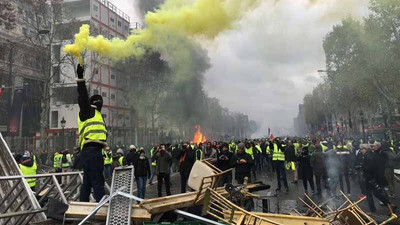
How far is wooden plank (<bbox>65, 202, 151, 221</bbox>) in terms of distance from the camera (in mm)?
3615

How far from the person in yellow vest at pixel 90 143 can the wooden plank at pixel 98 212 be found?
1.66ft

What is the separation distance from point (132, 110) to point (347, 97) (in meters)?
28.8

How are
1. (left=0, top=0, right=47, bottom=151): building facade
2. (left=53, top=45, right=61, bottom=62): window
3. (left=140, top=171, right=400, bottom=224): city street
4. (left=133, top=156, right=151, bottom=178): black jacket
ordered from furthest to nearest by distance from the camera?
(left=53, top=45, right=61, bottom=62): window → (left=0, top=0, right=47, bottom=151): building facade → (left=133, top=156, right=151, bottom=178): black jacket → (left=140, top=171, right=400, bottom=224): city street

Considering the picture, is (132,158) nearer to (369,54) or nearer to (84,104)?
(84,104)

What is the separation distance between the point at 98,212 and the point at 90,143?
1103mm

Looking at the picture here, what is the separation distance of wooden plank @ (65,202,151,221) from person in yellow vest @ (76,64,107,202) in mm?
506

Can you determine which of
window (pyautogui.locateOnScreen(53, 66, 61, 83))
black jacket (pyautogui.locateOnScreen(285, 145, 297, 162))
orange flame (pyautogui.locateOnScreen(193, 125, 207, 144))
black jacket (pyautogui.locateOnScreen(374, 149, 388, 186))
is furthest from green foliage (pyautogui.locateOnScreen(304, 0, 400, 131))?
window (pyautogui.locateOnScreen(53, 66, 61, 83))

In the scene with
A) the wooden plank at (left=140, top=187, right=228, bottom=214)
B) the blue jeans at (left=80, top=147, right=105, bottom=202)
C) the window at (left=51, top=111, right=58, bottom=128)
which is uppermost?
the window at (left=51, top=111, right=58, bottom=128)

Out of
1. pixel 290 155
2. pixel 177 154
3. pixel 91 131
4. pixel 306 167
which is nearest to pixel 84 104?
pixel 91 131

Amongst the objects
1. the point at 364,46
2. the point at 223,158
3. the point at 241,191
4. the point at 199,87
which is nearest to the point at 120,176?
the point at 241,191

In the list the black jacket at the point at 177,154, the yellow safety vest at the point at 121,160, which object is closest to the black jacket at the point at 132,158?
the black jacket at the point at 177,154

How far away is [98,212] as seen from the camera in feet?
12.1

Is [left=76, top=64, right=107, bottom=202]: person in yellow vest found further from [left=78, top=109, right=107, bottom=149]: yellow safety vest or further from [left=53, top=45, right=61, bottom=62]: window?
[left=53, top=45, right=61, bottom=62]: window

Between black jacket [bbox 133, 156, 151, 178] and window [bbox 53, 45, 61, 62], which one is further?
window [bbox 53, 45, 61, 62]
